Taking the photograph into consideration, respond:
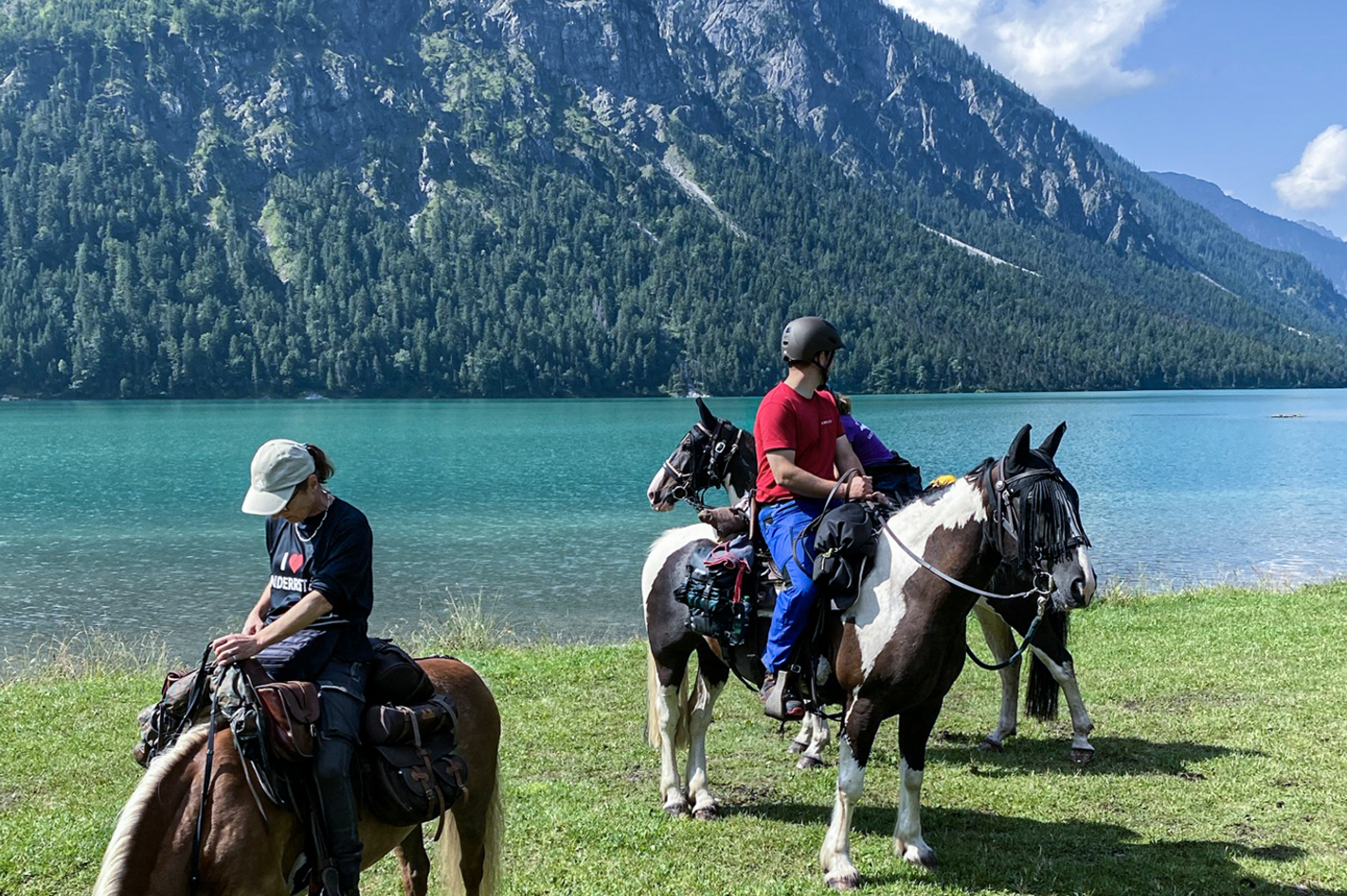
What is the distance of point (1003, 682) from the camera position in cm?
974

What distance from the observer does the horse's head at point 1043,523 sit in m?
5.87

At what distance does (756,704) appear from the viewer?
11414mm

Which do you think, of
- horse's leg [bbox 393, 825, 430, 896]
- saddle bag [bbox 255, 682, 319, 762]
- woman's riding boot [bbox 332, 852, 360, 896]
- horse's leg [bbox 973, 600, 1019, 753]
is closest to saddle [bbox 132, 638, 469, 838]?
saddle bag [bbox 255, 682, 319, 762]

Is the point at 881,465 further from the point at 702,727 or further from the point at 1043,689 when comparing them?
the point at 1043,689

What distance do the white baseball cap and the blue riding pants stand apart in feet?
10.9

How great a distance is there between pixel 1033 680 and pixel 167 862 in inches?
316

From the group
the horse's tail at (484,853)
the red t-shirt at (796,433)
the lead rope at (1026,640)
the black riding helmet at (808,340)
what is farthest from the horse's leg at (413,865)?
the black riding helmet at (808,340)

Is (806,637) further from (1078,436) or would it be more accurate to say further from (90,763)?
(1078,436)

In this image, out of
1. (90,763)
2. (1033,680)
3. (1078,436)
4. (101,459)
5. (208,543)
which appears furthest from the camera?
(1078,436)

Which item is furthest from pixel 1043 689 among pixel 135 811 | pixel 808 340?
pixel 135 811

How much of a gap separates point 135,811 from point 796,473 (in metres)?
4.14

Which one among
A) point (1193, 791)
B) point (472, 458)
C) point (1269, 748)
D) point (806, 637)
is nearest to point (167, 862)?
point (806, 637)

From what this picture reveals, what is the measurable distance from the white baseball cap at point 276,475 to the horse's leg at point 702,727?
171 inches

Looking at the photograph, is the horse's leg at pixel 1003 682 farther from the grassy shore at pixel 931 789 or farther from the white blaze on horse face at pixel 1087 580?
the white blaze on horse face at pixel 1087 580
